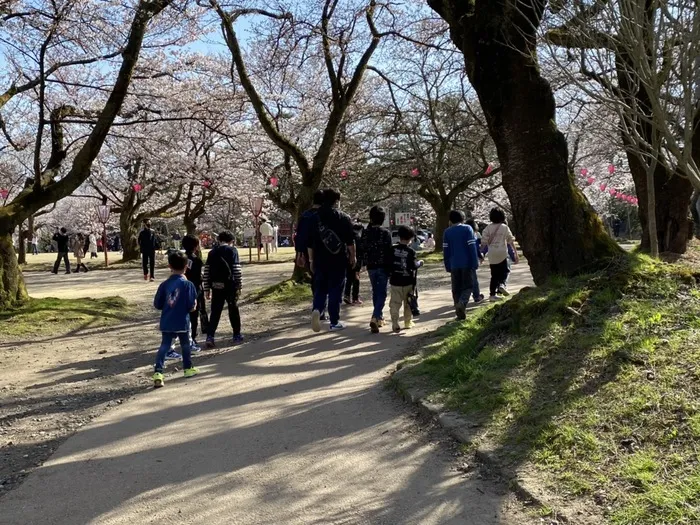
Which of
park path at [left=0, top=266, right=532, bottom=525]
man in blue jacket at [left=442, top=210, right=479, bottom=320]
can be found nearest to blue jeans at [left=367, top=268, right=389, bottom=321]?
man in blue jacket at [left=442, top=210, right=479, bottom=320]

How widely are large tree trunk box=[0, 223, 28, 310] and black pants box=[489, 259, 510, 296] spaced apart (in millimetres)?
8611

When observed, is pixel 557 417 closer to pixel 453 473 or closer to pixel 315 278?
pixel 453 473

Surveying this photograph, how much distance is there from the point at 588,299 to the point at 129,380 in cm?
500

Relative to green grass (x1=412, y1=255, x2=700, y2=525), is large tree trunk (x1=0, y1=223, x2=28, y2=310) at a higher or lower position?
higher

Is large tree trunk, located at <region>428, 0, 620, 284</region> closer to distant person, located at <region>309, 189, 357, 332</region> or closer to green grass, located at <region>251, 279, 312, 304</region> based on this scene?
distant person, located at <region>309, 189, 357, 332</region>

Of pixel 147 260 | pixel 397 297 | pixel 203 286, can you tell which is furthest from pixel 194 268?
pixel 147 260

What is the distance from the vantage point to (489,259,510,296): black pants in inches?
412

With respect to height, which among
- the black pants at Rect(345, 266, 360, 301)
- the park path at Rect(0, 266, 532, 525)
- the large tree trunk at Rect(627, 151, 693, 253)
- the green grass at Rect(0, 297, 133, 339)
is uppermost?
the large tree trunk at Rect(627, 151, 693, 253)

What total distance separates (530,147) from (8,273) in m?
9.41

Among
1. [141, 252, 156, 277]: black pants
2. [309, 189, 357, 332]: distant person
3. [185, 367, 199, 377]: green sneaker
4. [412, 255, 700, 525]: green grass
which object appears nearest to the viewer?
[412, 255, 700, 525]: green grass

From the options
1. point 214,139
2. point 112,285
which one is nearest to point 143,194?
point 214,139

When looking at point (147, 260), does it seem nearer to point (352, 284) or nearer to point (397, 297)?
point (352, 284)

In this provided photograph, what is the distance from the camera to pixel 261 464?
13.5 ft

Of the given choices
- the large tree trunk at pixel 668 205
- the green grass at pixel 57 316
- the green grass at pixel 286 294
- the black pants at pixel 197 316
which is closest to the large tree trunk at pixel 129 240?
the green grass at pixel 57 316
